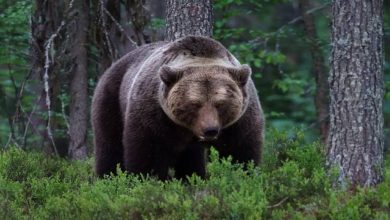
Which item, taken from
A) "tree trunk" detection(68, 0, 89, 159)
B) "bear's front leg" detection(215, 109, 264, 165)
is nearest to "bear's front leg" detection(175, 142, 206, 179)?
"bear's front leg" detection(215, 109, 264, 165)

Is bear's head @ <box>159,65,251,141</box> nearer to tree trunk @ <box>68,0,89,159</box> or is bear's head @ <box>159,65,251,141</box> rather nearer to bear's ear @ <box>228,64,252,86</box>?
bear's ear @ <box>228,64,252,86</box>

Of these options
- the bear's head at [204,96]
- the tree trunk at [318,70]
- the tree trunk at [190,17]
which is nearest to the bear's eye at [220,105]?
the bear's head at [204,96]

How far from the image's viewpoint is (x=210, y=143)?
688 cm

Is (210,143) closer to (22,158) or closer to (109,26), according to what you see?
(22,158)

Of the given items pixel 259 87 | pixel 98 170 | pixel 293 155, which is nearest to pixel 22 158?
pixel 98 170

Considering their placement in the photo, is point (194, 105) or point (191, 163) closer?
point (194, 105)

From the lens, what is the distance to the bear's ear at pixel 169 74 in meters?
6.54

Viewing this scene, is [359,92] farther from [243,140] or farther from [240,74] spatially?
[243,140]

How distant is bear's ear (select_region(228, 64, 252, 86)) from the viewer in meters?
6.65

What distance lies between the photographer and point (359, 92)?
6391 millimetres

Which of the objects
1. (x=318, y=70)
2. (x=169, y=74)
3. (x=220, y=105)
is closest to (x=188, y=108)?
(x=220, y=105)

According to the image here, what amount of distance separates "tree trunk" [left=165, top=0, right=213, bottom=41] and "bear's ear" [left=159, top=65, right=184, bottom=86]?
195 cm

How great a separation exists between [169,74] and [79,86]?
15.6 ft

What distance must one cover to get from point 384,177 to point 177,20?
322 cm
